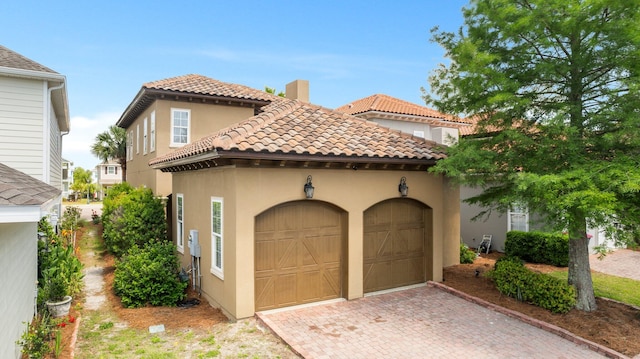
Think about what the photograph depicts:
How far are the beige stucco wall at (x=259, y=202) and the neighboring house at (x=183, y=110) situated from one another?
13.3 ft

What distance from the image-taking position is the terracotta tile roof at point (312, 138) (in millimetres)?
8094

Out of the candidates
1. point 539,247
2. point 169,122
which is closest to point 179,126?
point 169,122

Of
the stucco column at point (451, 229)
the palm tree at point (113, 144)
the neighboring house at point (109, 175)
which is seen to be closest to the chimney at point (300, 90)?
the stucco column at point (451, 229)

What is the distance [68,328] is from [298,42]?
1828cm

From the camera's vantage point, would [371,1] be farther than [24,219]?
Yes

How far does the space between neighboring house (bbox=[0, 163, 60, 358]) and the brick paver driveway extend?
4.25 metres

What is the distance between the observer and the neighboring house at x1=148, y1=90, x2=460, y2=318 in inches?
329

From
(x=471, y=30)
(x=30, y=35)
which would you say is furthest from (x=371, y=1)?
(x=30, y=35)

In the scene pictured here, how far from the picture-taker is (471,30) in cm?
951

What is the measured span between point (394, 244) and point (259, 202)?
4.35 m

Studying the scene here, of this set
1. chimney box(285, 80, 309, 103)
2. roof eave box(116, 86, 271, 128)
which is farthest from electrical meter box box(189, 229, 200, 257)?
roof eave box(116, 86, 271, 128)

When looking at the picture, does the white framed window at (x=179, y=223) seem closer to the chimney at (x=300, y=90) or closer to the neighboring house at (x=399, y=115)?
the chimney at (x=300, y=90)

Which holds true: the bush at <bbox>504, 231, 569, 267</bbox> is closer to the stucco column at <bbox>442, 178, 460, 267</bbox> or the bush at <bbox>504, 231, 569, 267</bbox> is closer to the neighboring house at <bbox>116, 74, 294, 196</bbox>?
the stucco column at <bbox>442, 178, 460, 267</bbox>

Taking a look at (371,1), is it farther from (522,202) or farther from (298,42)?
(522,202)
